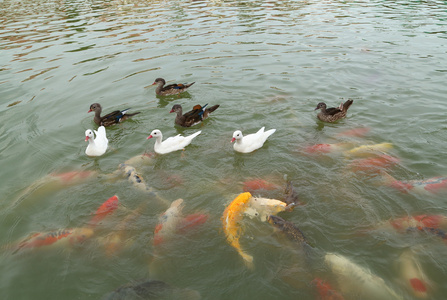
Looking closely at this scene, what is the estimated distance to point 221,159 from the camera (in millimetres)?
8008

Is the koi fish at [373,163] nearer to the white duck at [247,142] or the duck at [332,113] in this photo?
the duck at [332,113]

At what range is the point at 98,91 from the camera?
12391mm

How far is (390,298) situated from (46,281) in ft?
17.5

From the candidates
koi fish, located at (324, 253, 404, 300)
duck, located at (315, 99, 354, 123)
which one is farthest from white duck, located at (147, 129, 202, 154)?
koi fish, located at (324, 253, 404, 300)

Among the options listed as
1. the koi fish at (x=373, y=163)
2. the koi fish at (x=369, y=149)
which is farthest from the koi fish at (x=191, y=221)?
the koi fish at (x=369, y=149)

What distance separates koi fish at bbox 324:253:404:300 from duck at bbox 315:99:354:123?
17.5 feet

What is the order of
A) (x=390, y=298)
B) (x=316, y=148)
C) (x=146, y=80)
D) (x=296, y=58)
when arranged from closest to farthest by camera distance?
(x=390, y=298) → (x=316, y=148) → (x=146, y=80) → (x=296, y=58)

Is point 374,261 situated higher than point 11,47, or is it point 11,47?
point 11,47

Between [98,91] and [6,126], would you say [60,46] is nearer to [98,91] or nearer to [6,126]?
[98,91]

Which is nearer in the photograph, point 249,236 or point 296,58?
point 249,236

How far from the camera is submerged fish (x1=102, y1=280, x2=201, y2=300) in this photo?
449cm

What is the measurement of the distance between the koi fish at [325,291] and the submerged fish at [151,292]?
1802 mm

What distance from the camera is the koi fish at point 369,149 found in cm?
774

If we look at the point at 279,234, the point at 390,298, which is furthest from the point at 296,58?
the point at 390,298
